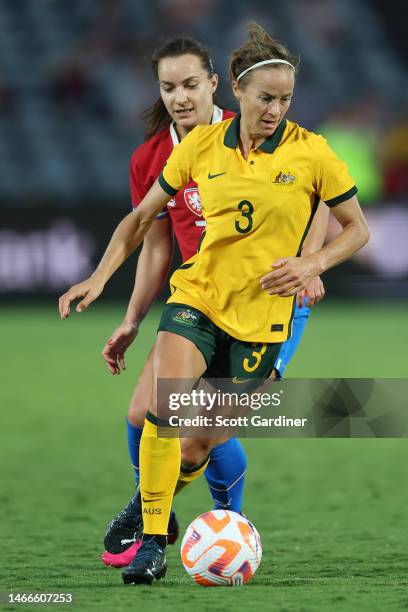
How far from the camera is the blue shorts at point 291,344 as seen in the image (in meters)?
4.51

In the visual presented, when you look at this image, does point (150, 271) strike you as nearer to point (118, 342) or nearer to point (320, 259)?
point (118, 342)

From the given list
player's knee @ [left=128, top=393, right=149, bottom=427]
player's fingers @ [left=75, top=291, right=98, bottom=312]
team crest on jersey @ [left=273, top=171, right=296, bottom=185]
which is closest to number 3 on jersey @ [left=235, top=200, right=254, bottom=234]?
team crest on jersey @ [left=273, top=171, right=296, bottom=185]

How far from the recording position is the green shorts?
412cm

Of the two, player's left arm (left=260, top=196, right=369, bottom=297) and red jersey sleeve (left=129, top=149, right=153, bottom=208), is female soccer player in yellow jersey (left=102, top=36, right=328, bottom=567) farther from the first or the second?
player's left arm (left=260, top=196, right=369, bottom=297)

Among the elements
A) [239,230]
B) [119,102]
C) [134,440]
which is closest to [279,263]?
[239,230]

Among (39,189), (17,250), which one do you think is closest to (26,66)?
(39,189)

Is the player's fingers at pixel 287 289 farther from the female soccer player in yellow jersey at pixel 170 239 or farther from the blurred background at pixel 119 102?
the blurred background at pixel 119 102

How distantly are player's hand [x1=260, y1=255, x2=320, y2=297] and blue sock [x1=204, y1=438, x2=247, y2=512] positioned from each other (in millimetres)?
1163

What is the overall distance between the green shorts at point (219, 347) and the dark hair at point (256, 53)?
0.82 meters

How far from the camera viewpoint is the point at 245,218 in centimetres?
408

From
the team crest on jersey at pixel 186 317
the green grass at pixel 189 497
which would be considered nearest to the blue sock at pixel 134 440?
the green grass at pixel 189 497

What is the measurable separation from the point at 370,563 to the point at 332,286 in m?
10.1

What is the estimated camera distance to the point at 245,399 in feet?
14.3

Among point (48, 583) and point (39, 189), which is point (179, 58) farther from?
point (39, 189)
